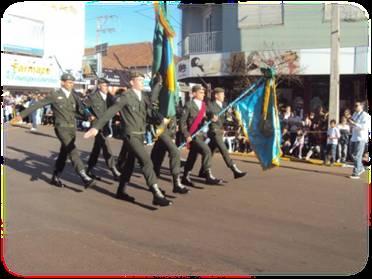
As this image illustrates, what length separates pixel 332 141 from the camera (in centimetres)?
1172

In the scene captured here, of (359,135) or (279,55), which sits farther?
(279,55)

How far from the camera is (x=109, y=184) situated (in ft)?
27.3

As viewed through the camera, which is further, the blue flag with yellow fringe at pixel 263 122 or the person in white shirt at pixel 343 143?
the person in white shirt at pixel 343 143

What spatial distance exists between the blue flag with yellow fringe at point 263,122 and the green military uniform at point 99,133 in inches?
89.5

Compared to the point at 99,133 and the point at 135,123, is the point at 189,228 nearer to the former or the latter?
the point at 135,123

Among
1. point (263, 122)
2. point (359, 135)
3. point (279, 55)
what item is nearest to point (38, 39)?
point (263, 122)

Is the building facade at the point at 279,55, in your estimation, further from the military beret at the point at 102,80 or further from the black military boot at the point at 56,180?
the black military boot at the point at 56,180

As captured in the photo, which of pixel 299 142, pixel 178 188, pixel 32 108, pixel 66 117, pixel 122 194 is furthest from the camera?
pixel 299 142

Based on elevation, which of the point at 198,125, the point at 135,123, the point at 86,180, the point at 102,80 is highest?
the point at 102,80

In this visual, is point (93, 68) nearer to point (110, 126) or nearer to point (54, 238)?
point (110, 126)

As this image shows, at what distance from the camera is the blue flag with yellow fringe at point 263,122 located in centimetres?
820

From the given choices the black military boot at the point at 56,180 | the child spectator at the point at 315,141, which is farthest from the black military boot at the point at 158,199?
the child spectator at the point at 315,141

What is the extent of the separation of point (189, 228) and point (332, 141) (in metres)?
6.89

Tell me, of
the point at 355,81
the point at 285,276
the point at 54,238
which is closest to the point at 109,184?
the point at 54,238
